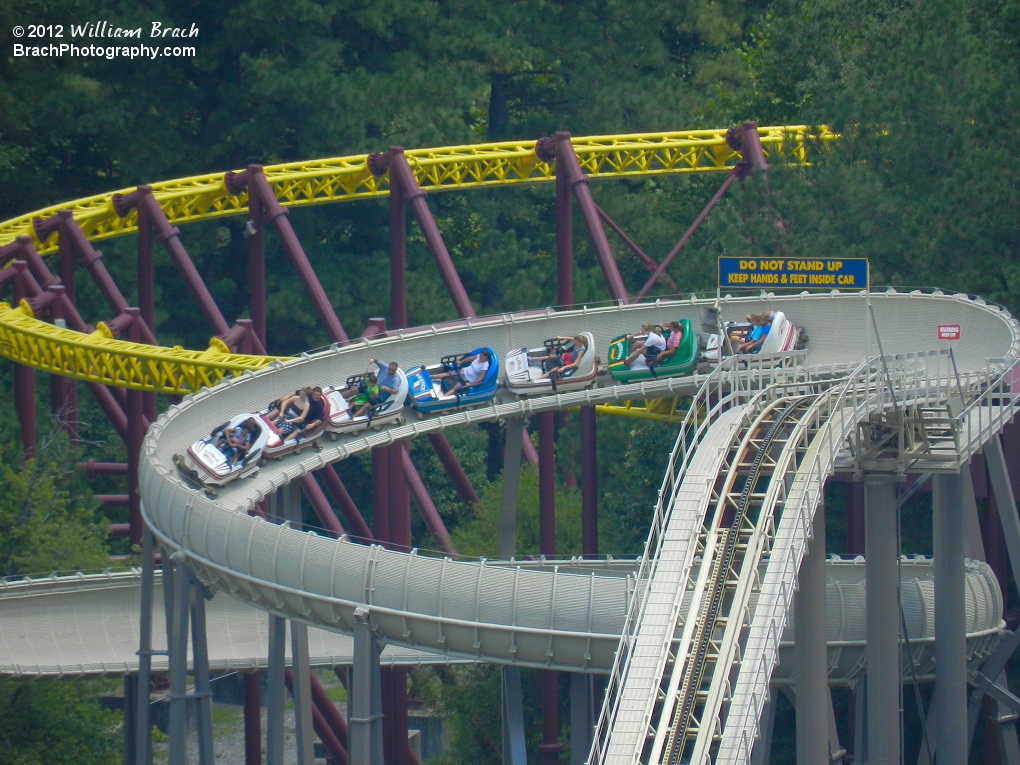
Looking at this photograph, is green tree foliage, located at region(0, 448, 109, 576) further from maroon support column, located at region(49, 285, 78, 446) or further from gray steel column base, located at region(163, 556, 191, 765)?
gray steel column base, located at region(163, 556, 191, 765)

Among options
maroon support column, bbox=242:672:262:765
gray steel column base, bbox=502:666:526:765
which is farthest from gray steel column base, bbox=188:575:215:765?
maroon support column, bbox=242:672:262:765

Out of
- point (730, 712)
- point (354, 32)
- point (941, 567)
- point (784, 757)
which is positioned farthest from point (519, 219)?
point (730, 712)

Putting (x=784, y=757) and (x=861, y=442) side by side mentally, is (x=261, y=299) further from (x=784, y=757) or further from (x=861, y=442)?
(x=861, y=442)

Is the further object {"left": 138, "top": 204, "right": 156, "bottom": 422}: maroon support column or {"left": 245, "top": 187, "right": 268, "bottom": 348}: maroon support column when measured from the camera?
{"left": 245, "top": 187, "right": 268, "bottom": 348}: maroon support column

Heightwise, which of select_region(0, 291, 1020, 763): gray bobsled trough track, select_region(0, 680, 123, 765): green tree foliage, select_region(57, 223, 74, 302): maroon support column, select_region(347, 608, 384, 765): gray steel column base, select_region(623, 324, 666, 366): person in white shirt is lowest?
select_region(0, 680, 123, 765): green tree foliage

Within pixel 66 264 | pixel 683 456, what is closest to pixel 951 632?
pixel 683 456

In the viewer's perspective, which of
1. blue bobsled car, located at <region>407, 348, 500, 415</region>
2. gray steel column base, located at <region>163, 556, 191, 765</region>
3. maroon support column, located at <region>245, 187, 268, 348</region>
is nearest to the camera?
gray steel column base, located at <region>163, 556, 191, 765</region>
